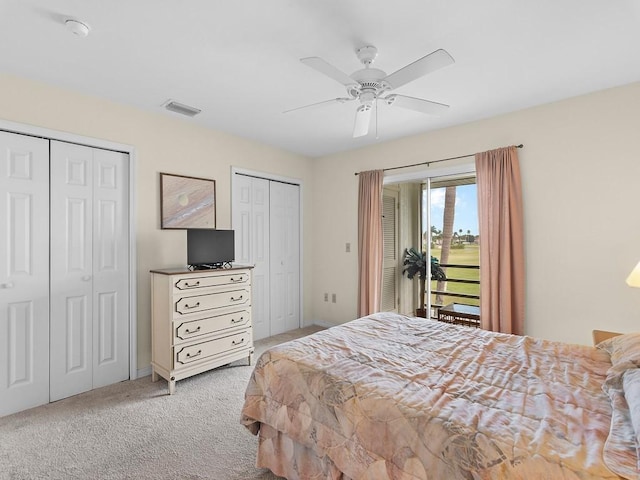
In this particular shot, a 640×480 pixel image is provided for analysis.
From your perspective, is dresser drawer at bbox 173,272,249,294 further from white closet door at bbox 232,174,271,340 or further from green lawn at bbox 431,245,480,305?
green lawn at bbox 431,245,480,305

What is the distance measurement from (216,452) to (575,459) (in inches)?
77.1

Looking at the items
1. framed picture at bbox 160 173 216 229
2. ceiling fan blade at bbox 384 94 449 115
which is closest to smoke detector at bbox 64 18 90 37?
framed picture at bbox 160 173 216 229

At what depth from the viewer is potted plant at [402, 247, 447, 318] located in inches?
165

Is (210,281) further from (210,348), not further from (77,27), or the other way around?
(77,27)

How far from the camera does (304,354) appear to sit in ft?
6.21

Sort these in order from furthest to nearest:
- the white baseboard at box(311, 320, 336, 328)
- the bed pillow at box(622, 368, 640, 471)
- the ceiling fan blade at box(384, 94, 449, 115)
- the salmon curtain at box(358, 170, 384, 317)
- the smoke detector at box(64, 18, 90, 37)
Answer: the white baseboard at box(311, 320, 336, 328)
the salmon curtain at box(358, 170, 384, 317)
the ceiling fan blade at box(384, 94, 449, 115)
the smoke detector at box(64, 18, 90, 37)
the bed pillow at box(622, 368, 640, 471)

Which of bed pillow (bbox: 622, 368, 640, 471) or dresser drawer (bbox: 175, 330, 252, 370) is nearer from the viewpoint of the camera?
bed pillow (bbox: 622, 368, 640, 471)

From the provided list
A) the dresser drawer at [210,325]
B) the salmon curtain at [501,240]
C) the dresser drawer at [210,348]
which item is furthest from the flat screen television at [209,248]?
the salmon curtain at [501,240]

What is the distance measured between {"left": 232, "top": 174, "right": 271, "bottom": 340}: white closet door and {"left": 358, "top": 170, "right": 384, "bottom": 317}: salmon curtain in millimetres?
1358

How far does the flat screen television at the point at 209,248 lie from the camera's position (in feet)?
10.7

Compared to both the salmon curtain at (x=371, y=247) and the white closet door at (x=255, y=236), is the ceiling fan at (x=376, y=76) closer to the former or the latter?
the salmon curtain at (x=371, y=247)

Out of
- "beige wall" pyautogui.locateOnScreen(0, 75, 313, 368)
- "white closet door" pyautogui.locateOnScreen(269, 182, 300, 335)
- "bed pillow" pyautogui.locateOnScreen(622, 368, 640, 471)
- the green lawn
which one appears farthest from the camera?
"white closet door" pyautogui.locateOnScreen(269, 182, 300, 335)

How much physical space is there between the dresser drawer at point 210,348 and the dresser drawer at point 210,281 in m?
0.54

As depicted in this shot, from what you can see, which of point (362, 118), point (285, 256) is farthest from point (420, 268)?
point (362, 118)
